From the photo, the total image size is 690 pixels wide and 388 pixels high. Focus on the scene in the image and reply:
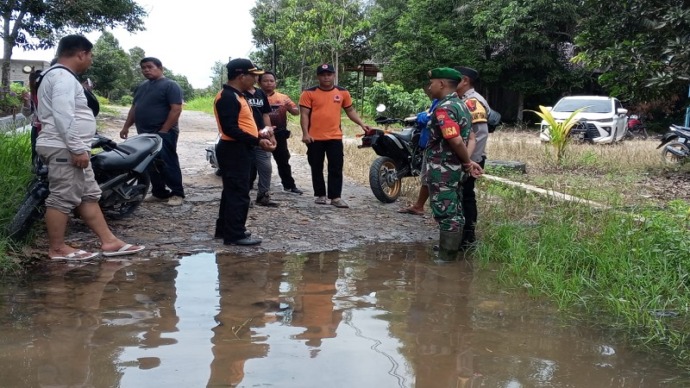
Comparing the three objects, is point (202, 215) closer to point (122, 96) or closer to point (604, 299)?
point (604, 299)

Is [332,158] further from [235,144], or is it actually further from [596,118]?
[596,118]

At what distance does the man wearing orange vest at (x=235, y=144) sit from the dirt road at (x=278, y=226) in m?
0.21

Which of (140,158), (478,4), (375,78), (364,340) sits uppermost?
(478,4)

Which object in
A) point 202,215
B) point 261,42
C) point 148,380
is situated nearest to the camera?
point 148,380

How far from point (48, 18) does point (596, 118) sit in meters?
15.3

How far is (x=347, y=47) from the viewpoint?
29.7m

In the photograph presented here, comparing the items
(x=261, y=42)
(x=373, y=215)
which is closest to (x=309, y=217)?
(x=373, y=215)

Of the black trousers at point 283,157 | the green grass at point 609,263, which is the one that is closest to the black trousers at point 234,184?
the green grass at point 609,263

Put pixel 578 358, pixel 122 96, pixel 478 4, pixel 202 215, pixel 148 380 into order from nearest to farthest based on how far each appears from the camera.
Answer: pixel 148 380 < pixel 578 358 < pixel 202 215 < pixel 478 4 < pixel 122 96

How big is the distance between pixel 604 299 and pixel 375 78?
29.1 metres

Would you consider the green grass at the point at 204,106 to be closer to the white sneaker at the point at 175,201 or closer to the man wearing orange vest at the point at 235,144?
the white sneaker at the point at 175,201

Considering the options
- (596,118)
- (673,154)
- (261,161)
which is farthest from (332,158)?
(596,118)

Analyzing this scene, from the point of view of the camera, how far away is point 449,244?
5.07 meters

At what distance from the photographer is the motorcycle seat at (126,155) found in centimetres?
536
